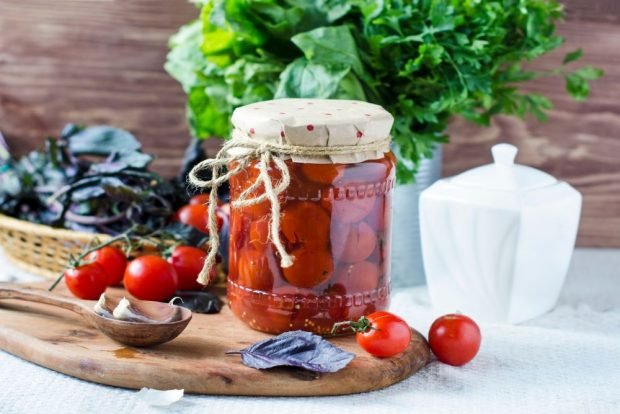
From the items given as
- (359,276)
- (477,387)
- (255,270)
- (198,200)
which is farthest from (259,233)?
(198,200)

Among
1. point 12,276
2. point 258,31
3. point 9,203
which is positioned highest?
point 258,31

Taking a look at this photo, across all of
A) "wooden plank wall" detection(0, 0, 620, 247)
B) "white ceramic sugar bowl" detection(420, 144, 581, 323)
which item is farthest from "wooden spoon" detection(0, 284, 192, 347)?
"wooden plank wall" detection(0, 0, 620, 247)

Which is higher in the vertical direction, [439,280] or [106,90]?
[106,90]

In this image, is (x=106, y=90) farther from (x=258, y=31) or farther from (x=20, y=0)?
(x=258, y=31)

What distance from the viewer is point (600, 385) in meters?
1.26

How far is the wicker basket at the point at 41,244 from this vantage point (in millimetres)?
1661

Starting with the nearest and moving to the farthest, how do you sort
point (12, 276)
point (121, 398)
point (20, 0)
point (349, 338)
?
1. point (121, 398)
2. point (349, 338)
3. point (12, 276)
4. point (20, 0)

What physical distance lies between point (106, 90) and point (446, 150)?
0.83 metres

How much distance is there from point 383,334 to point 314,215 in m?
0.20

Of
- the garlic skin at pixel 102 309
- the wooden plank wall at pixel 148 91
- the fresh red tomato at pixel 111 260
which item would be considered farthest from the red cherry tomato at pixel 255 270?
the wooden plank wall at pixel 148 91

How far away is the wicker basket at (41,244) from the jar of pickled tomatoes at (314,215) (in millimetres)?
448

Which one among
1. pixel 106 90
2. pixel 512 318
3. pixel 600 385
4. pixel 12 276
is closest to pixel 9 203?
pixel 12 276

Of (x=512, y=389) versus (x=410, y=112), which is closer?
(x=512, y=389)

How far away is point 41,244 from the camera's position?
5.65ft
